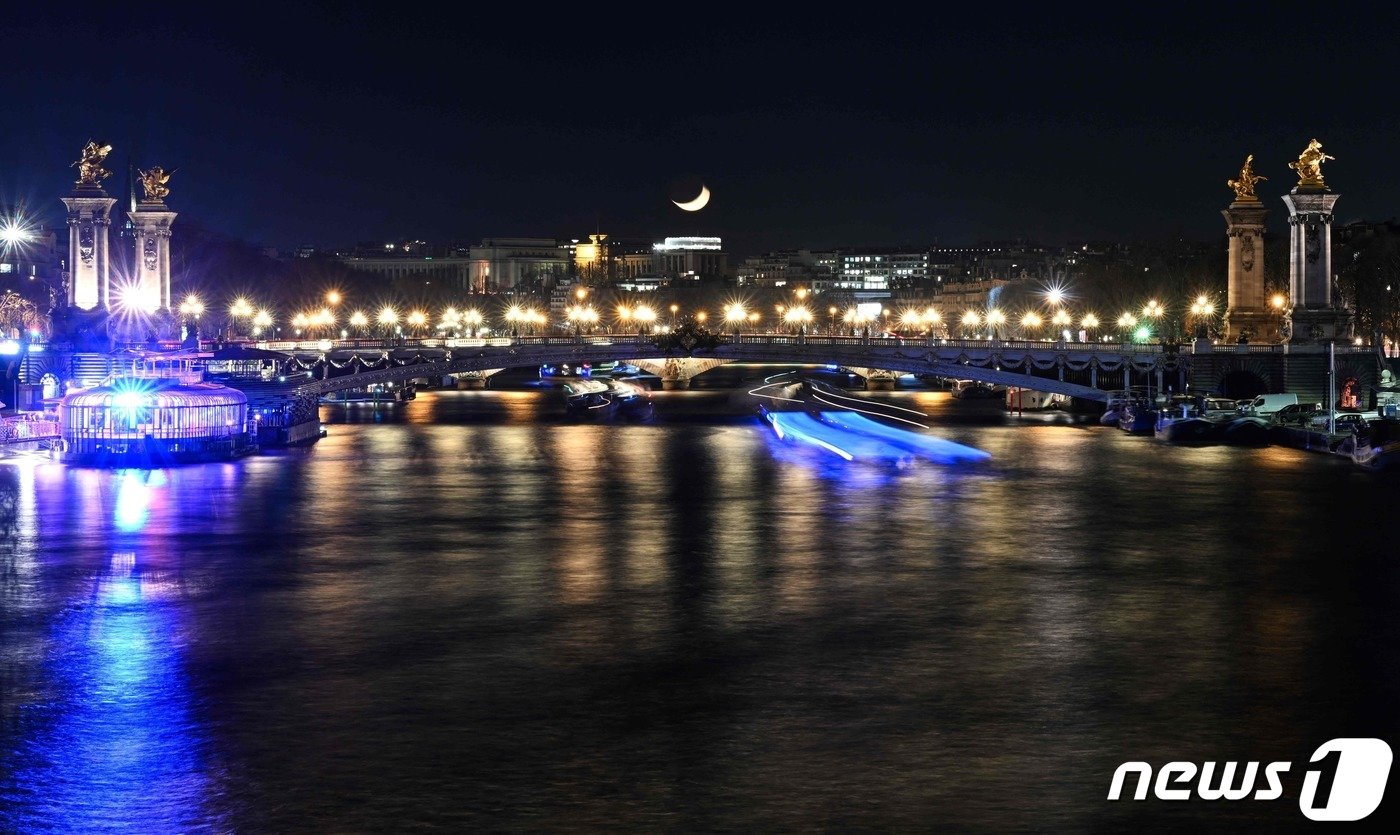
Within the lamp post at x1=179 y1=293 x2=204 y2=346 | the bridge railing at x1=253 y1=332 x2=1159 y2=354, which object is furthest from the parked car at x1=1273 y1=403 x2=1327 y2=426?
the lamp post at x1=179 y1=293 x2=204 y2=346

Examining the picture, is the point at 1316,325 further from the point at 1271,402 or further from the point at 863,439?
the point at 863,439

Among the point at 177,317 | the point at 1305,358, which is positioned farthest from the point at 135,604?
the point at 177,317

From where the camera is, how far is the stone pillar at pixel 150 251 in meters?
97.7

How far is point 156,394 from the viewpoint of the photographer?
64.3m

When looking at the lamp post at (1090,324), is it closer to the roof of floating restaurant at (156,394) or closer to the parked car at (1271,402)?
the parked car at (1271,402)

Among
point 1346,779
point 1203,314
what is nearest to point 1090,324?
point 1203,314

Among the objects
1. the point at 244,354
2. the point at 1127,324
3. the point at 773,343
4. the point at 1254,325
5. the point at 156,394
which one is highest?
the point at 1127,324

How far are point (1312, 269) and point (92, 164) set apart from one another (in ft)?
201

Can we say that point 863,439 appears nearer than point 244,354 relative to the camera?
Yes

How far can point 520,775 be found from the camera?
2048cm

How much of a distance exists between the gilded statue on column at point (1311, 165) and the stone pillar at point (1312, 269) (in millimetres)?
323

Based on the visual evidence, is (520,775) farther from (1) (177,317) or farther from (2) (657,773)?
(1) (177,317)

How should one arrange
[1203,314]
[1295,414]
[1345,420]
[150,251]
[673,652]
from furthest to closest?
[1203,314], [150,251], [1295,414], [1345,420], [673,652]

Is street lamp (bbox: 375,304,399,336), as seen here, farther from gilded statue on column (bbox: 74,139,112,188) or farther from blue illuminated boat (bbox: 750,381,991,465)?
gilded statue on column (bbox: 74,139,112,188)
